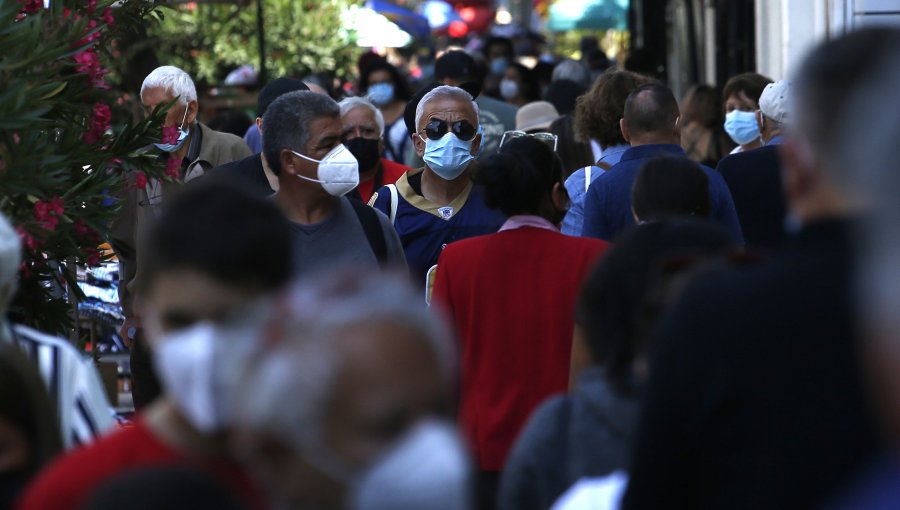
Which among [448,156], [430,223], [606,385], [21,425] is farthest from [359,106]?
[21,425]

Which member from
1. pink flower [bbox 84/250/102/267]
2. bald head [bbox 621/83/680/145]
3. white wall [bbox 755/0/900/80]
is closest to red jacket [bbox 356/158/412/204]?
bald head [bbox 621/83/680/145]

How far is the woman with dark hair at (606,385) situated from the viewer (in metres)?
2.90

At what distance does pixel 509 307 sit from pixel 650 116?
1.77 meters

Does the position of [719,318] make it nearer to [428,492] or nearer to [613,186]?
[428,492]

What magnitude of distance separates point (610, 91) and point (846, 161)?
5.23 metres

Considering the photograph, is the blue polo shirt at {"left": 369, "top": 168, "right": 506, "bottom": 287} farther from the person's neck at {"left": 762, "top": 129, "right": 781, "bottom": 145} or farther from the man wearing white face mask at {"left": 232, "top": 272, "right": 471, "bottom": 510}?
the man wearing white face mask at {"left": 232, "top": 272, "right": 471, "bottom": 510}

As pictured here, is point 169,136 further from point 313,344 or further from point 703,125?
point 703,125

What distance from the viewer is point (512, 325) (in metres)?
4.62

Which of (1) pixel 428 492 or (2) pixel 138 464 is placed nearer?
(1) pixel 428 492

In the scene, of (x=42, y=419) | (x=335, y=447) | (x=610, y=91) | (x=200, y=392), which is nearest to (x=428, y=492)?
(x=335, y=447)

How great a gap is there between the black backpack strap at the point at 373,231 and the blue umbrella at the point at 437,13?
113 ft

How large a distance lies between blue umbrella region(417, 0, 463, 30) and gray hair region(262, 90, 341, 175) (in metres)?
34.3

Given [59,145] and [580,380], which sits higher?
[59,145]

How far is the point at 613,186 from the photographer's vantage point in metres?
5.84
